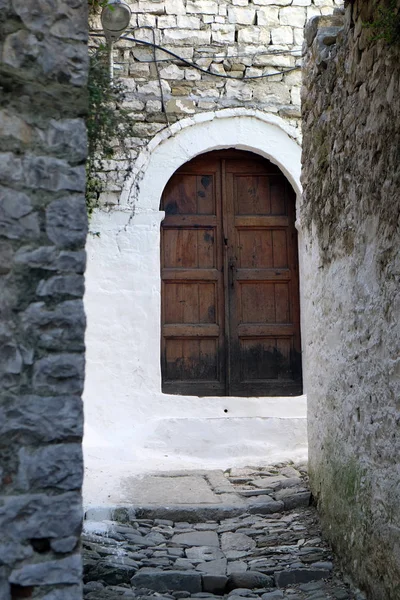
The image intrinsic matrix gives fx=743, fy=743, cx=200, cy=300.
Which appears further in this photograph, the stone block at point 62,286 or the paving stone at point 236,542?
the paving stone at point 236,542

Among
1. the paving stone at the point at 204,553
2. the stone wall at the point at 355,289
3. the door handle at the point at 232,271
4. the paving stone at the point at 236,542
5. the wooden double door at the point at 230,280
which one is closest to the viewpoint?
the stone wall at the point at 355,289

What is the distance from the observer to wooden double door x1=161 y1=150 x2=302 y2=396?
676 centimetres

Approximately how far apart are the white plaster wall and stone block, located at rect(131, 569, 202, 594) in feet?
6.95

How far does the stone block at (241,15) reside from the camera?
6.95 meters

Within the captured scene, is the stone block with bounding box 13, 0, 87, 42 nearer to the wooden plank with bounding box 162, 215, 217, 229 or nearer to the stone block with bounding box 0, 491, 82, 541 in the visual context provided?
the stone block with bounding box 0, 491, 82, 541

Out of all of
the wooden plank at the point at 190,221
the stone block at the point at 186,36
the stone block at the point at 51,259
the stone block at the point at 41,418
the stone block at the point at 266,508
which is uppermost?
the stone block at the point at 186,36

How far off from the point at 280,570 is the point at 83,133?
261 cm

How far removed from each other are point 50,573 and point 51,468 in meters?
0.32

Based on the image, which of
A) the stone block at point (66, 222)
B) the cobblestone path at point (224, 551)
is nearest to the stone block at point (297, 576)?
the cobblestone path at point (224, 551)

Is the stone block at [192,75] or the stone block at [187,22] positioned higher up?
the stone block at [187,22]

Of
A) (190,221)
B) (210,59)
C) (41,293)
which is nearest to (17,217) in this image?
(41,293)

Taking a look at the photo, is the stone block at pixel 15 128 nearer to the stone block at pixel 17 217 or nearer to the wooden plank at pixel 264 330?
the stone block at pixel 17 217

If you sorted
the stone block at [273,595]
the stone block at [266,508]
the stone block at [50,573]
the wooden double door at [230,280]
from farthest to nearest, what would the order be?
the wooden double door at [230,280] < the stone block at [266,508] < the stone block at [273,595] < the stone block at [50,573]

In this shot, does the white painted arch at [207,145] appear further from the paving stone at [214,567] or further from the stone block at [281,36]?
the paving stone at [214,567]
